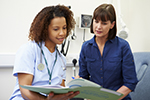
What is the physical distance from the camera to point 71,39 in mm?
2262

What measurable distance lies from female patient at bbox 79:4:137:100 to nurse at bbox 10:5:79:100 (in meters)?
0.27

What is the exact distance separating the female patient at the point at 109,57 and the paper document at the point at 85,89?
0.43 m

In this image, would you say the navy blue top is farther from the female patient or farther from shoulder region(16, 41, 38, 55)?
shoulder region(16, 41, 38, 55)

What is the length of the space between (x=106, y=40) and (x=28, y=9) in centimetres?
115

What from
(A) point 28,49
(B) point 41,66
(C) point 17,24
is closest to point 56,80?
(B) point 41,66

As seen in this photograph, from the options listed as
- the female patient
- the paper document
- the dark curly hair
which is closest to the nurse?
the dark curly hair

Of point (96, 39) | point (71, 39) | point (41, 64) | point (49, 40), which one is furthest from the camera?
point (71, 39)

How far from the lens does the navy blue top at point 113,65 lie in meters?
1.32

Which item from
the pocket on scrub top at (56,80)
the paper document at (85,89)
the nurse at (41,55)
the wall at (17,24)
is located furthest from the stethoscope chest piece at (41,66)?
the wall at (17,24)

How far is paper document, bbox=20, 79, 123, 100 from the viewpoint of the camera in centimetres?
80

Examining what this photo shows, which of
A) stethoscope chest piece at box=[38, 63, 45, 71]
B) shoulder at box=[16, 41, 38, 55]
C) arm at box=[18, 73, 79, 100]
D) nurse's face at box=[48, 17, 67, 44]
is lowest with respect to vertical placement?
arm at box=[18, 73, 79, 100]

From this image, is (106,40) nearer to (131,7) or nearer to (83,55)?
(83,55)

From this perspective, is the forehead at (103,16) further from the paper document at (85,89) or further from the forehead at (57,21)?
the paper document at (85,89)

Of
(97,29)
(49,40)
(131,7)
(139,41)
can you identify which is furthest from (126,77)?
(131,7)
